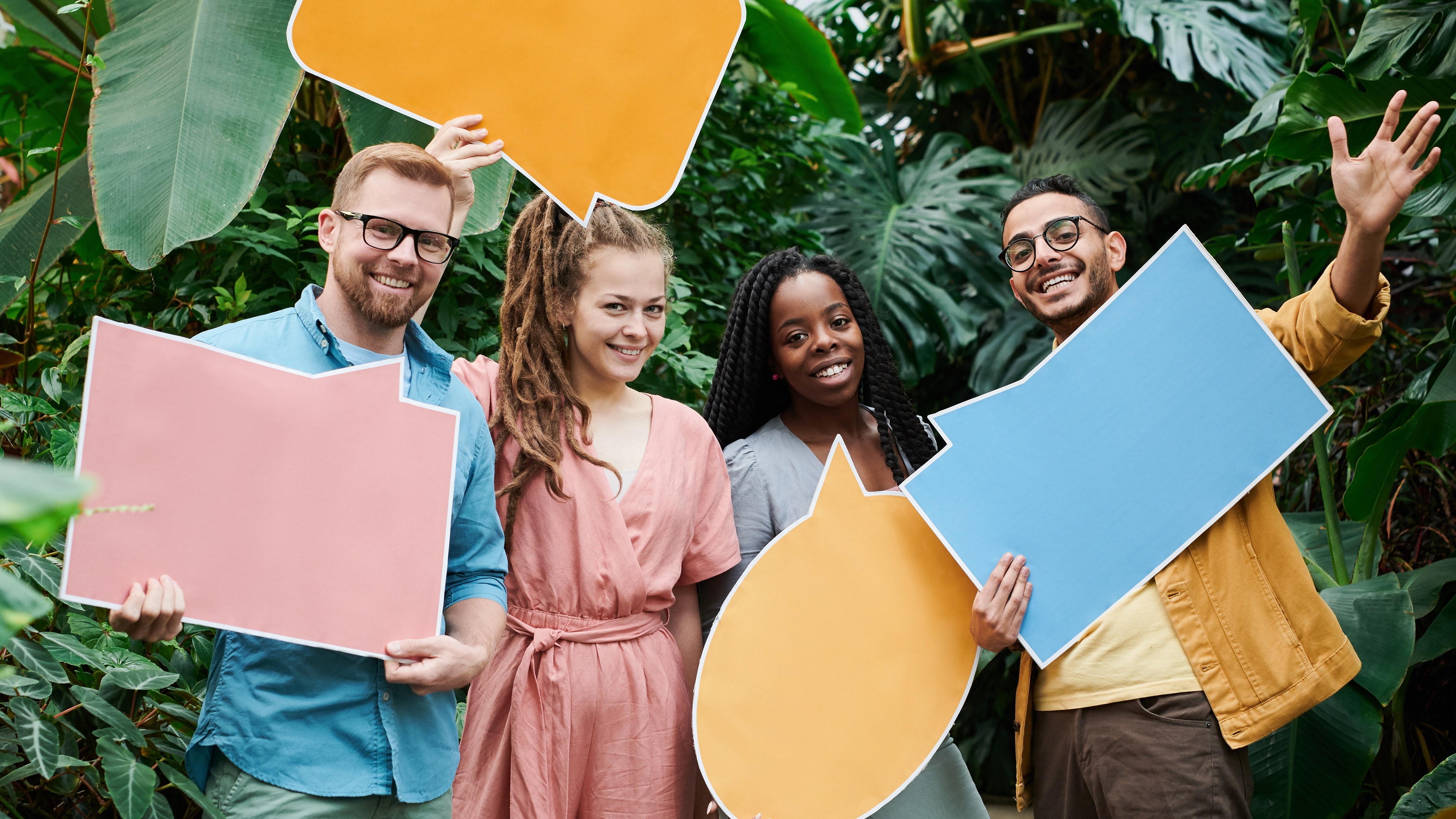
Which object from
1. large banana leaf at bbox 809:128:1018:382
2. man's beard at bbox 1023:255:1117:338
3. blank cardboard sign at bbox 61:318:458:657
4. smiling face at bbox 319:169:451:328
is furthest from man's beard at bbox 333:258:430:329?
large banana leaf at bbox 809:128:1018:382

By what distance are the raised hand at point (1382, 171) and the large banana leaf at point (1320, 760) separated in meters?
1.36

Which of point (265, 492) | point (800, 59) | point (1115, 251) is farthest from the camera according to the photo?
point (800, 59)

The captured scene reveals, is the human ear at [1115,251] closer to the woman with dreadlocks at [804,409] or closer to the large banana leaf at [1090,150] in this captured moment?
the woman with dreadlocks at [804,409]

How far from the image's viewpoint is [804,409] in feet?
6.90

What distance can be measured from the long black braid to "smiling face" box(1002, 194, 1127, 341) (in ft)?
1.18

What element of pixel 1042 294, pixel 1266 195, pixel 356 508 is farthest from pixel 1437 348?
pixel 356 508

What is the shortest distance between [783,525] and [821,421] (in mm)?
267

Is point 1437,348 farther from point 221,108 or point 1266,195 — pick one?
point 221,108

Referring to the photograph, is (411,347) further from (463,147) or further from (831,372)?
(831,372)

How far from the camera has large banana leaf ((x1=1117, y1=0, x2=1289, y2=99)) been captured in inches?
160

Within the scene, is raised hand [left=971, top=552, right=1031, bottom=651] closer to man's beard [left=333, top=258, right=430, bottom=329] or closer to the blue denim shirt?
the blue denim shirt

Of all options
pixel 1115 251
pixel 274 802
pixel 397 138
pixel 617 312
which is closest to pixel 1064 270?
pixel 1115 251

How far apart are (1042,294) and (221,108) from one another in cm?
158

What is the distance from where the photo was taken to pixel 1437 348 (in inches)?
160
